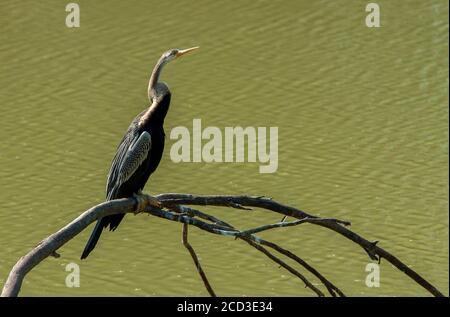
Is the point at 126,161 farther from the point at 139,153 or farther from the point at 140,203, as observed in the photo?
the point at 140,203

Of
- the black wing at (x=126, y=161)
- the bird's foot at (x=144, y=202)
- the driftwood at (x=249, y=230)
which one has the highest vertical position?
the black wing at (x=126, y=161)

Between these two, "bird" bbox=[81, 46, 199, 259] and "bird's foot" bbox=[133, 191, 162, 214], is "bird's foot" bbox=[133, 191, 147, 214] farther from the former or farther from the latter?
"bird" bbox=[81, 46, 199, 259]

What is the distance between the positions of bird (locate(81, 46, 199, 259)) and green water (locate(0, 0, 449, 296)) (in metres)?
3.56

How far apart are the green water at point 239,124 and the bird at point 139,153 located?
356 cm

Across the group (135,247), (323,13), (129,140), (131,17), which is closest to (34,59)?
(131,17)

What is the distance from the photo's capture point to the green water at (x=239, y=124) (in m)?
12.1

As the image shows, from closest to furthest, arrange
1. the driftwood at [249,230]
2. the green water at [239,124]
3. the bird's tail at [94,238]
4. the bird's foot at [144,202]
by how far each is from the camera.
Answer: the driftwood at [249,230] → the bird's foot at [144,202] → the bird's tail at [94,238] → the green water at [239,124]

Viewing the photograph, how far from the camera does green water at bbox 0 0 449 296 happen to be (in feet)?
39.8

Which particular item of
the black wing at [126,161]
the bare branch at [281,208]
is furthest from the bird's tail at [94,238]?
the bare branch at [281,208]

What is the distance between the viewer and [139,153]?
7.97m

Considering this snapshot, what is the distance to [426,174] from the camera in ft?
46.3

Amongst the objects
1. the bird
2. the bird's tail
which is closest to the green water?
the bird

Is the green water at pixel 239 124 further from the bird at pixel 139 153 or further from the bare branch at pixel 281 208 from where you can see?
the bare branch at pixel 281 208

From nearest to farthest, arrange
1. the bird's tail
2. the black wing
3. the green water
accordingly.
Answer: the bird's tail < the black wing < the green water
